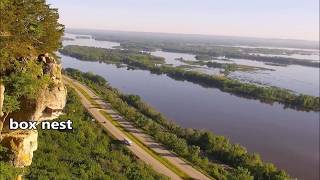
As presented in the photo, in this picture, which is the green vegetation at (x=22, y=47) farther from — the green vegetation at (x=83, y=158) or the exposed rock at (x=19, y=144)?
the green vegetation at (x=83, y=158)

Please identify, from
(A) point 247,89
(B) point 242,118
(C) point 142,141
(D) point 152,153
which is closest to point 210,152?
(C) point 142,141

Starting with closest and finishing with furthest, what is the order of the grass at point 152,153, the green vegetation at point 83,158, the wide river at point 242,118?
1. the green vegetation at point 83,158
2. the grass at point 152,153
3. the wide river at point 242,118

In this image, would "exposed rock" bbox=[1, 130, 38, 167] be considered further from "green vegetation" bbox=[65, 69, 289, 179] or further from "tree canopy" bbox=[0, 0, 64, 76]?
"green vegetation" bbox=[65, 69, 289, 179]

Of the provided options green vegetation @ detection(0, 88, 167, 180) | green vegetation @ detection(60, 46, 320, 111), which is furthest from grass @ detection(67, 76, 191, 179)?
green vegetation @ detection(60, 46, 320, 111)

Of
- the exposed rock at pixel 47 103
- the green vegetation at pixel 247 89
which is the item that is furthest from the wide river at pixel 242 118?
the exposed rock at pixel 47 103

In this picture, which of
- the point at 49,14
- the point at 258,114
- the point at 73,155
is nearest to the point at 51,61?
the point at 49,14

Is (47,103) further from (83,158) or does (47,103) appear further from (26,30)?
(83,158)

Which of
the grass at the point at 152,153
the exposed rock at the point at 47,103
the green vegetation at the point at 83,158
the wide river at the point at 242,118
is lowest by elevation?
the wide river at the point at 242,118

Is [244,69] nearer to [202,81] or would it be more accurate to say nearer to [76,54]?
[202,81]
